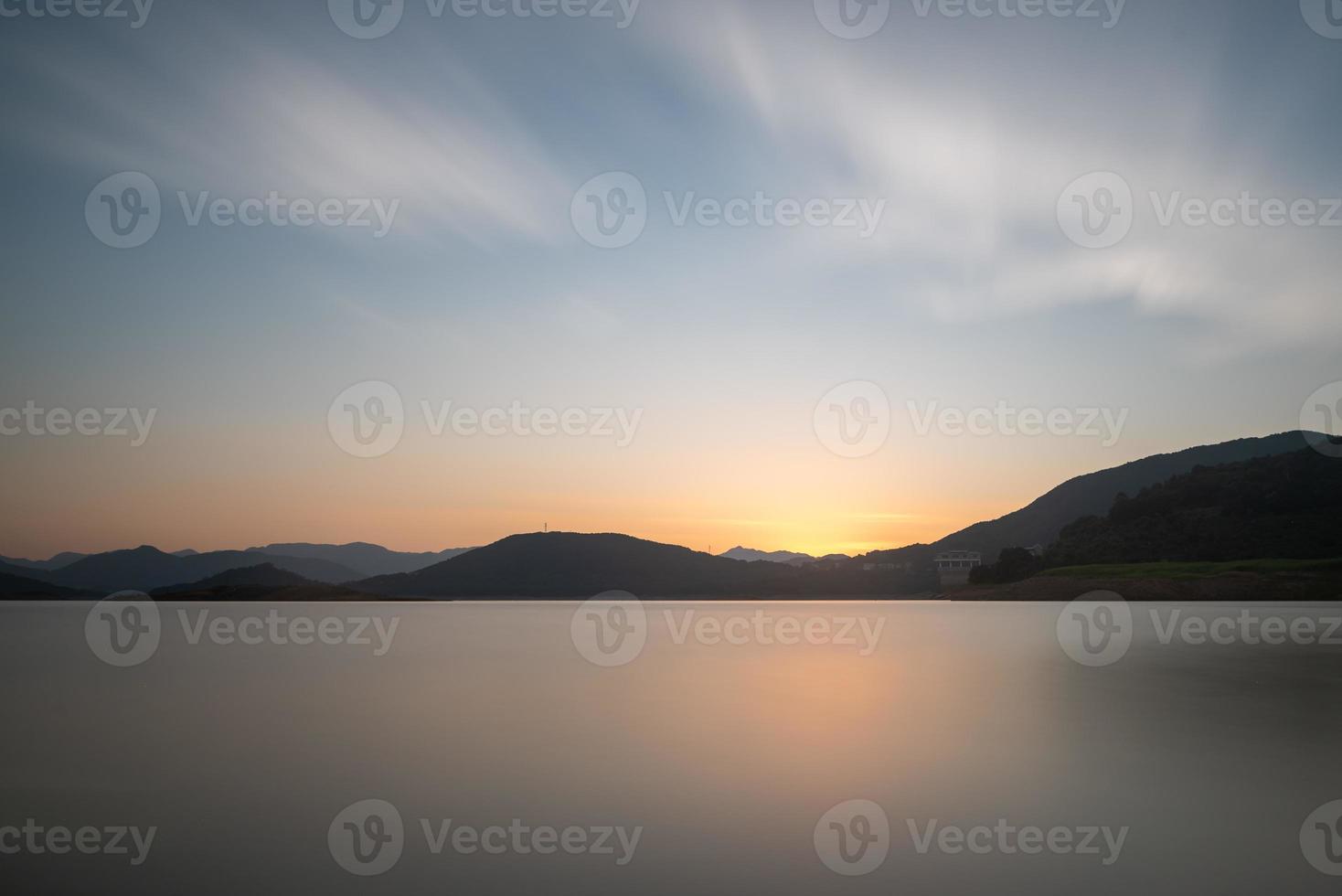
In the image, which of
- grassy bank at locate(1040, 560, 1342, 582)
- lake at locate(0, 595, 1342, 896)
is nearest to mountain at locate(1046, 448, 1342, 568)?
grassy bank at locate(1040, 560, 1342, 582)

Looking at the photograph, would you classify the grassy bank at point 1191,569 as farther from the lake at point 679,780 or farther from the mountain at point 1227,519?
the lake at point 679,780

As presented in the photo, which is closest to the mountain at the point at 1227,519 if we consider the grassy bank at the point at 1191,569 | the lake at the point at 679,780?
the grassy bank at the point at 1191,569

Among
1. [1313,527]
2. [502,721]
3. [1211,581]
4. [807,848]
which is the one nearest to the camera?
[807,848]

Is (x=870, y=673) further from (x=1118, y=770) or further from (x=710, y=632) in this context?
(x=710, y=632)

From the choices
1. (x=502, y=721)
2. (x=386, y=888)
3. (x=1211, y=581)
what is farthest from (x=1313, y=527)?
(x=386, y=888)

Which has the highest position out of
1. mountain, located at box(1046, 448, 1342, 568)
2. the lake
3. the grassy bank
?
mountain, located at box(1046, 448, 1342, 568)

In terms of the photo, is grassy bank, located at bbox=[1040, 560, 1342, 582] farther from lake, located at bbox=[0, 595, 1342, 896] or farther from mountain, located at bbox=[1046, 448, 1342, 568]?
lake, located at bbox=[0, 595, 1342, 896]

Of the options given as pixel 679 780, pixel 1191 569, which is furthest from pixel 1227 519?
pixel 679 780
